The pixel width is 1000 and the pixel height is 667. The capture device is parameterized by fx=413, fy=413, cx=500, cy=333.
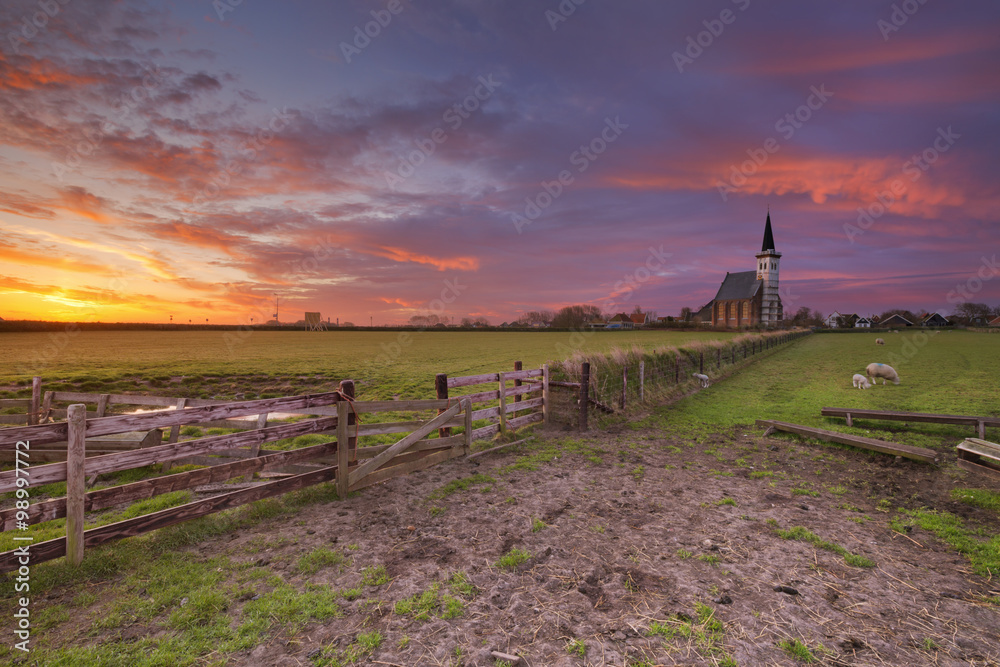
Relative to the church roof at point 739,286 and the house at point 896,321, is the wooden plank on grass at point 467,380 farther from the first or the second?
the house at point 896,321

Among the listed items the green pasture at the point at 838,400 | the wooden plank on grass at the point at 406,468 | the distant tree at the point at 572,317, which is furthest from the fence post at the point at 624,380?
the distant tree at the point at 572,317

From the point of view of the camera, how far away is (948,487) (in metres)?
7.10

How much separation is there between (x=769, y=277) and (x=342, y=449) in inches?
5136

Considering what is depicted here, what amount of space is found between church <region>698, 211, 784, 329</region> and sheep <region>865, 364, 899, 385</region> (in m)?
87.3

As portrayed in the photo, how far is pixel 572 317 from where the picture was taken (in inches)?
4525

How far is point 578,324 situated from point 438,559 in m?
110

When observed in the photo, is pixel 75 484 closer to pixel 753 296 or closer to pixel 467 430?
pixel 467 430

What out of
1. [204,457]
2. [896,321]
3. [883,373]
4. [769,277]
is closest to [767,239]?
[769,277]

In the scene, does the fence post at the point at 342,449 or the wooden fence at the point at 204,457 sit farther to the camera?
the fence post at the point at 342,449

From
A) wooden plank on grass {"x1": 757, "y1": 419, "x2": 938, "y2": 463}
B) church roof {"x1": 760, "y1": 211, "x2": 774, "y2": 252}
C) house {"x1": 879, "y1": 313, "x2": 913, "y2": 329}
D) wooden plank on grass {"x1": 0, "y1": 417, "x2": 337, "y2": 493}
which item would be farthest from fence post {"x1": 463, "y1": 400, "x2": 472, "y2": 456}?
house {"x1": 879, "y1": 313, "x2": 913, "y2": 329}

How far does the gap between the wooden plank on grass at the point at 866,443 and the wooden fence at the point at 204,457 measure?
7.62 m

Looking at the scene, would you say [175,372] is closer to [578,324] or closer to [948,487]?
[948,487]

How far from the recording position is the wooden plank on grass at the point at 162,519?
13.5 ft

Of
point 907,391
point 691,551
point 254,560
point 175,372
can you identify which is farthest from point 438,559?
point 175,372
